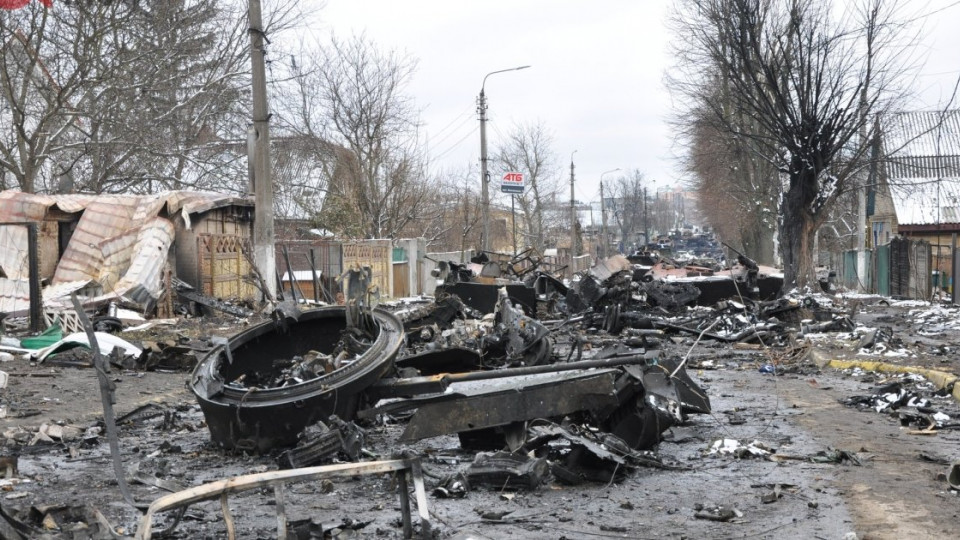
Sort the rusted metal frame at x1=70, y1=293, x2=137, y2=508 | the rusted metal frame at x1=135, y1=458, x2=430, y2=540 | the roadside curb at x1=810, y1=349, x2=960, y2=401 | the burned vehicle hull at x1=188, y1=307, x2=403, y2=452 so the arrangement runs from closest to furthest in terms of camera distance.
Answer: the rusted metal frame at x1=135, y1=458, x2=430, y2=540, the rusted metal frame at x1=70, y1=293, x2=137, y2=508, the burned vehicle hull at x1=188, y1=307, x2=403, y2=452, the roadside curb at x1=810, y1=349, x2=960, y2=401

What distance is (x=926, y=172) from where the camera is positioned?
33.0m

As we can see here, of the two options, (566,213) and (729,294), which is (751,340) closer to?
(729,294)

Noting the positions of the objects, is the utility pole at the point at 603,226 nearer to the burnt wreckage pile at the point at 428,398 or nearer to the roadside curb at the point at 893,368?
the roadside curb at the point at 893,368

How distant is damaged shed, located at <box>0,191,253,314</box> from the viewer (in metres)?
18.5

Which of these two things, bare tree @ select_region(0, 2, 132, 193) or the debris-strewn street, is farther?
bare tree @ select_region(0, 2, 132, 193)

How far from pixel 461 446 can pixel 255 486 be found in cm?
329

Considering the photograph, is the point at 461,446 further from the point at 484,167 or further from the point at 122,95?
the point at 484,167

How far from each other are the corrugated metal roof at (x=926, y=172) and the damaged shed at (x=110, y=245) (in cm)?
2140

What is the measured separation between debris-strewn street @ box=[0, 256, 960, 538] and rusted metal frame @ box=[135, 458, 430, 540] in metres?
0.01

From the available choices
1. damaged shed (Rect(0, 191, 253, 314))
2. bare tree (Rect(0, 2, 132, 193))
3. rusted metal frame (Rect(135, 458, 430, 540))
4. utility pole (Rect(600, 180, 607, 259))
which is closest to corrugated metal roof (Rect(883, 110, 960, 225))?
damaged shed (Rect(0, 191, 253, 314))

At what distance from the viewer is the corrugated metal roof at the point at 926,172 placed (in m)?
30.7

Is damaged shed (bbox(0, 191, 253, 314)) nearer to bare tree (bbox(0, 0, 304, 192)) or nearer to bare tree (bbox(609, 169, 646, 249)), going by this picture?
bare tree (bbox(0, 0, 304, 192))

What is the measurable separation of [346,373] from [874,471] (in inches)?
152

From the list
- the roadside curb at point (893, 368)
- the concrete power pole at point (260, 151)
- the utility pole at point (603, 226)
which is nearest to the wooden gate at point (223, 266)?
the concrete power pole at point (260, 151)
